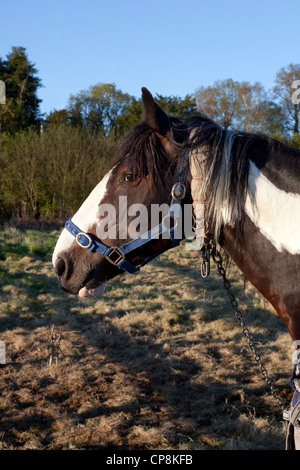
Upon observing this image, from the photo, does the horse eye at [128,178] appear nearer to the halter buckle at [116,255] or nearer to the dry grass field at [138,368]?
the halter buckle at [116,255]

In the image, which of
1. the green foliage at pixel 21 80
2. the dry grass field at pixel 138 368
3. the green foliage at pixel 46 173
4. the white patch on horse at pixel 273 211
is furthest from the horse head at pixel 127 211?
the green foliage at pixel 21 80

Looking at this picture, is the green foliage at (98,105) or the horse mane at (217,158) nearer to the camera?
the horse mane at (217,158)

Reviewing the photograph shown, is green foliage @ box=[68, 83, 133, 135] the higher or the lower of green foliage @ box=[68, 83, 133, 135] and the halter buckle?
the higher

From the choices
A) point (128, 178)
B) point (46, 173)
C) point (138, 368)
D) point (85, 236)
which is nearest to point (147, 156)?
point (128, 178)

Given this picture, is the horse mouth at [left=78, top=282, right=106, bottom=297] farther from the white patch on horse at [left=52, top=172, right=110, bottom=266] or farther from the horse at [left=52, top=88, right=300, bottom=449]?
the white patch on horse at [left=52, top=172, right=110, bottom=266]

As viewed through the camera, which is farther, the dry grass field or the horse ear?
the dry grass field

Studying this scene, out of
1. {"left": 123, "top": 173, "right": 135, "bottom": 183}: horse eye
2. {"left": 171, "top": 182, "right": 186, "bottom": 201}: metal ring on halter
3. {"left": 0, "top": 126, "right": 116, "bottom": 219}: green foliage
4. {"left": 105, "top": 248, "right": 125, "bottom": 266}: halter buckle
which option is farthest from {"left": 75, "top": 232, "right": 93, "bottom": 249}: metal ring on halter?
{"left": 0, "top": 126, "right": 116, "bottom": 219}: green foliage

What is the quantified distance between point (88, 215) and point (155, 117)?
551 mm

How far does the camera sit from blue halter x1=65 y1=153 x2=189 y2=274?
5.43ft

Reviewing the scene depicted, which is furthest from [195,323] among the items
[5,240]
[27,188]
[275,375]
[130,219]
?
[27,188]

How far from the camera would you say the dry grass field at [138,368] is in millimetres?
2908

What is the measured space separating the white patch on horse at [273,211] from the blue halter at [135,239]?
0.95 feet

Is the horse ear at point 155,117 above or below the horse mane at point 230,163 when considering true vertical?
above

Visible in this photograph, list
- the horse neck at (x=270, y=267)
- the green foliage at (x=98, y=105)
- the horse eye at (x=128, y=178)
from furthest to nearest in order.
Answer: the green foliage at (x=98, y=105), the horse eye at (x=128, y=178), the horse neck at (x=270, y=267)
